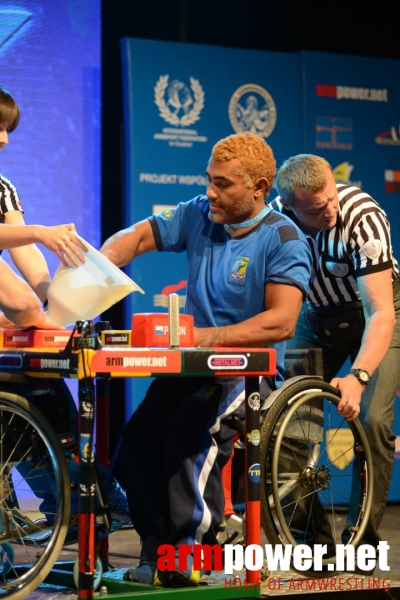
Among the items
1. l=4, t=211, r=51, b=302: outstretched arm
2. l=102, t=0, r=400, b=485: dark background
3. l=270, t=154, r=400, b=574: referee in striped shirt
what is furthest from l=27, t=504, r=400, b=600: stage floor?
l=102, t=0, r=400, b=485: dark background

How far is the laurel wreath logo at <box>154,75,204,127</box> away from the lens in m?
4.69

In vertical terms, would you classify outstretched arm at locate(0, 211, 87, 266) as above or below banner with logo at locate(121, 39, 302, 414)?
below

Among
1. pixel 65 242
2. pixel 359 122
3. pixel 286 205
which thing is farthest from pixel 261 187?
pixel 359 122

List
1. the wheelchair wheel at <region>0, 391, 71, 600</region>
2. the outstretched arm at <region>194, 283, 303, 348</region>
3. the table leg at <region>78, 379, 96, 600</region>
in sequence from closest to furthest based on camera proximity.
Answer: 1. the table leg at <region>78, 379, 96, 600</region>
2. the wheelchair wheel at <region>0, 391, 71, 600</region>
3. the outstretched arm at <region>194, 283, 303, 348</region>

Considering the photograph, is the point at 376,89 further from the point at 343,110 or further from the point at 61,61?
the point at 61,61

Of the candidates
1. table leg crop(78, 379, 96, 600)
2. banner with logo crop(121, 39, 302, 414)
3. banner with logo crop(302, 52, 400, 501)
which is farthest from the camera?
banner with logo crop(302, 52, 400, 501)

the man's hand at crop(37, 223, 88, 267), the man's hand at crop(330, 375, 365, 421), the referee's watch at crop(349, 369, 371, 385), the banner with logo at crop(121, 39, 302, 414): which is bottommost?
the man's hand at crop(330, 375, 365, 421)

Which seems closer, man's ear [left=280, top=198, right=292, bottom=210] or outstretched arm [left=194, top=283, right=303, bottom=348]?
outstretched arm [left=194, top=283, right=303, bottom=348]

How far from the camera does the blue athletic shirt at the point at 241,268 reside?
2824 millimetres

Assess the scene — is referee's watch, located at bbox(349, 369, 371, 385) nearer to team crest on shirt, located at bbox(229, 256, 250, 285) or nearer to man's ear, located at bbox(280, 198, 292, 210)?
team crest on shirt, located at bbox(229, 256, 250, 285)

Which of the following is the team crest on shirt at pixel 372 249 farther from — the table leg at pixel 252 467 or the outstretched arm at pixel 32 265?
the outstretched arm at pixel 32 265

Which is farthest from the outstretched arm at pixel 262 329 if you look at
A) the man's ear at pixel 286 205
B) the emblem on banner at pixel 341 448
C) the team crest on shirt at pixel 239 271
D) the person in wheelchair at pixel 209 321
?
the emblem on banner at pixel 341 448

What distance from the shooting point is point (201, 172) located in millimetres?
4797

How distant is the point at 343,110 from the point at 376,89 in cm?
24
